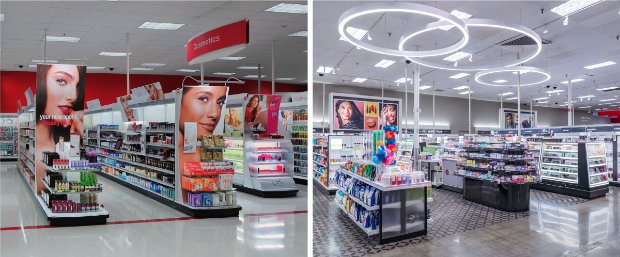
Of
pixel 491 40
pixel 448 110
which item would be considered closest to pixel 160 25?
pixel 491 40

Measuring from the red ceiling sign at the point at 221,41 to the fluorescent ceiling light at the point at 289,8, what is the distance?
2.43 metres

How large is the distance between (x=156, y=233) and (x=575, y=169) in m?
9.72

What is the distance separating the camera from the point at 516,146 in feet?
28.0

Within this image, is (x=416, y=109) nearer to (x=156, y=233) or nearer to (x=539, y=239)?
(x=539, y=239)

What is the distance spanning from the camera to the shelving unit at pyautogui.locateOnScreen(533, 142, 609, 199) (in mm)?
10133

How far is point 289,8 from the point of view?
8.79 metres

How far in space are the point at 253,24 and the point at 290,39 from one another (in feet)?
6.06

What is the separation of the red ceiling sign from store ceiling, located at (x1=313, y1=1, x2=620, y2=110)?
2475 mm

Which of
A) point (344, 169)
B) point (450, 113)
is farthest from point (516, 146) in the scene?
point (450, 113)

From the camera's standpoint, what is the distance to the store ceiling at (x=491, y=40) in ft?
26.8

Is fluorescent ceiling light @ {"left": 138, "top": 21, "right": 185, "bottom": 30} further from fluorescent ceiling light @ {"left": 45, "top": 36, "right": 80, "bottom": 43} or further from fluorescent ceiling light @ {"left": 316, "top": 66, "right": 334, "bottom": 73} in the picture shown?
fluorescent ceiling light @ {"left": 316, "top": 66, "right": 334, "bottom": 73}

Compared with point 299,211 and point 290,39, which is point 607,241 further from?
point 290,39

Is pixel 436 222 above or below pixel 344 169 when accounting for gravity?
below

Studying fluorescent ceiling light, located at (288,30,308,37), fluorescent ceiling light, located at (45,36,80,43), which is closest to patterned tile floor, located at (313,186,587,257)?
fluorescent ceiling light, located at (288,30,308,37)
